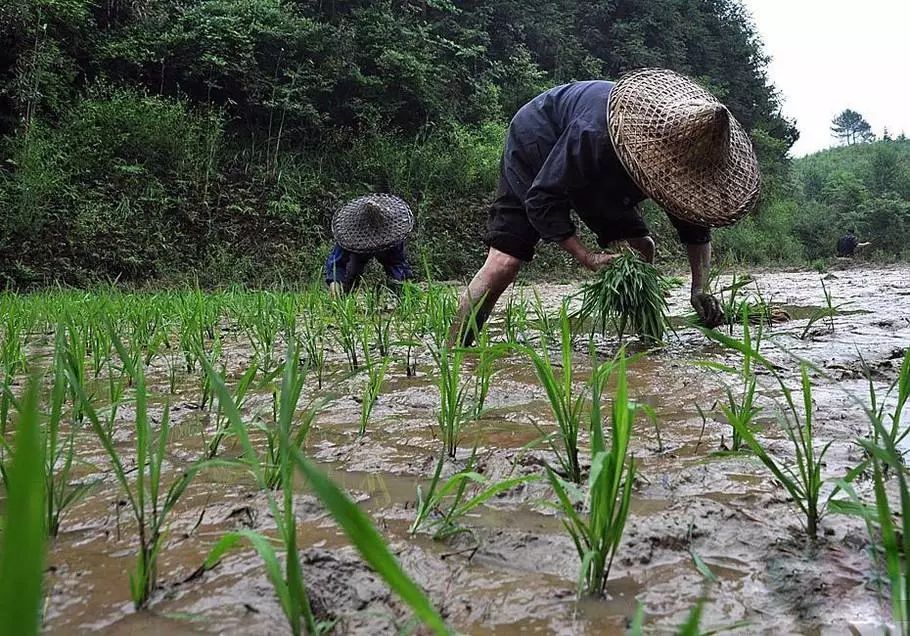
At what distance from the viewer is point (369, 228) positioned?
573 centimetres

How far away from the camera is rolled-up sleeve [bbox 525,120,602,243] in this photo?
238cm

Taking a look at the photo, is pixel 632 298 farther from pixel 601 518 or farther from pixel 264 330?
pixel 601 518

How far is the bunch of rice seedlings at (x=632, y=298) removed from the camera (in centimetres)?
253

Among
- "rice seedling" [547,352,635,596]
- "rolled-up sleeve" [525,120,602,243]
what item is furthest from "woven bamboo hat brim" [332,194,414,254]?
"rice seedling" [547,352,635,596]

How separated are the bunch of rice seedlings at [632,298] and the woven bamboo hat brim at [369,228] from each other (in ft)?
10.7

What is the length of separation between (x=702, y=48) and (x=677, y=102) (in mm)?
23368

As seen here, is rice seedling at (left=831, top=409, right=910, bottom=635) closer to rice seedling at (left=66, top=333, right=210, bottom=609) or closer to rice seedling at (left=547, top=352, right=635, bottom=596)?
rice seedling at (left=547, top=352, right=635, bottom=596)

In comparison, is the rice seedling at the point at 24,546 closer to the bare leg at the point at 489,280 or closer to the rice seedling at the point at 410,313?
the rice seedling at the point at 410,313

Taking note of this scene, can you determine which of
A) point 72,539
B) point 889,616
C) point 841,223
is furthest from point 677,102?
point 841,223

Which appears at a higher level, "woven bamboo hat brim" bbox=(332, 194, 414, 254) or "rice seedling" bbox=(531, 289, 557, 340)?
"woven bamboo hat brim" bbox=(332, 194, 414, 254)

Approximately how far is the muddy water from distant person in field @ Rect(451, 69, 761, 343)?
1059 mm

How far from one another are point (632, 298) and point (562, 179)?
547 millimetres

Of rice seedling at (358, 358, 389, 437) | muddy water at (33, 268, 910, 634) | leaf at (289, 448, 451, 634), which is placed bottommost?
muddy water at (33, 268, 910, 634)

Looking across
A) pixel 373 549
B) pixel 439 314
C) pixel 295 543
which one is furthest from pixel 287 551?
pixel 439 314
